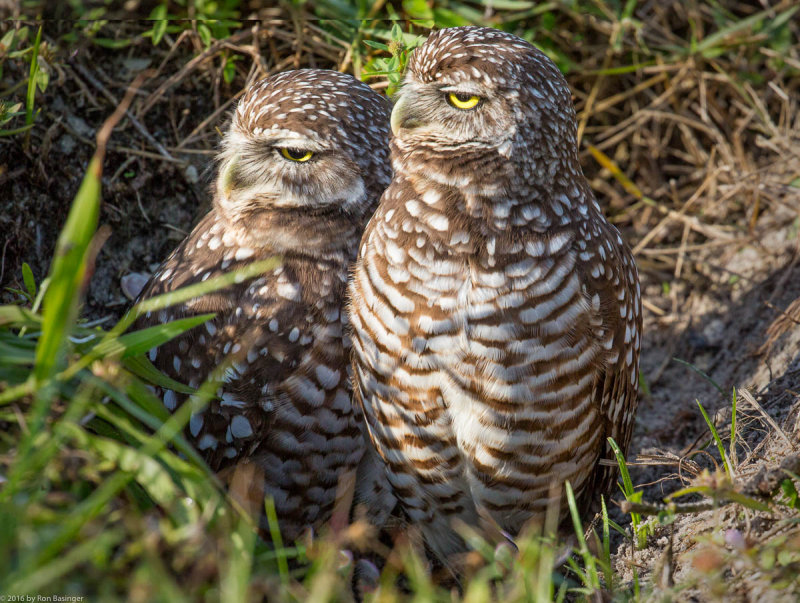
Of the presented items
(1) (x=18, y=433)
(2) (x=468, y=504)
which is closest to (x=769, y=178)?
(2) (x=468, y=504)

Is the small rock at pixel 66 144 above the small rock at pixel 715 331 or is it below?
below

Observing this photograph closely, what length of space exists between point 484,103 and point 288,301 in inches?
34.6

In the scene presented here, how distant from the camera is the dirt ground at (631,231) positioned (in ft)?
10.1

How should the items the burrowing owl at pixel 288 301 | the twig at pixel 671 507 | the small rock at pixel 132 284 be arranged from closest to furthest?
the twig at pixel 671 507
the burrowing owl at pixel 288 301
the small rock at pixel 132 284

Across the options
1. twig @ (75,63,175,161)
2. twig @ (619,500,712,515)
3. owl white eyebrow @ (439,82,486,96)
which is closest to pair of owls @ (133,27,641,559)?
owl white eyebrow @ (439,82,486,96)

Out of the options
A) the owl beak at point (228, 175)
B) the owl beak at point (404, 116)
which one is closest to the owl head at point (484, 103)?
the owl beak at point (404, 116)

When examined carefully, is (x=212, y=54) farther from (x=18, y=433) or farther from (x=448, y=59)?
(x=18, y=433)

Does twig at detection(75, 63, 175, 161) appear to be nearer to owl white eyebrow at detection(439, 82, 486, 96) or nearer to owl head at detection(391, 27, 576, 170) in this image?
owl head at detection(391, 27, 576, 170)

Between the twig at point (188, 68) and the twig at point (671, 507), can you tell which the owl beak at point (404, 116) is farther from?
the twig at point (188, 68)

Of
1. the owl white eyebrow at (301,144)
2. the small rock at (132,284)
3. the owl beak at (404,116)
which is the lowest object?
the small rock at (132,284)

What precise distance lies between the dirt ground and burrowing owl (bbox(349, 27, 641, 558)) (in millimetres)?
778

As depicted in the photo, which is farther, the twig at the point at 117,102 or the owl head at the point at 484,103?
the twig at the point at 117,102

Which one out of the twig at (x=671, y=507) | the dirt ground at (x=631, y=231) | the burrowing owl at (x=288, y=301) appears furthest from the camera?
the dirt ground at (x=631, y=231)

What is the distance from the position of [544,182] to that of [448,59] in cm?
45
